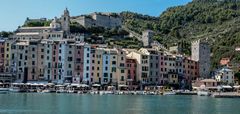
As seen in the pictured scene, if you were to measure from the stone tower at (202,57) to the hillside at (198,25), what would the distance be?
64.5 feet

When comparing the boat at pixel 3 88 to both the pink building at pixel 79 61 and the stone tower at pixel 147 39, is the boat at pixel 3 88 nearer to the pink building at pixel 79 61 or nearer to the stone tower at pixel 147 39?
the pink building at pixel 79 61

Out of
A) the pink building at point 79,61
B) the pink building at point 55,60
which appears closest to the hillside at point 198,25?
the pink building at point 79,61

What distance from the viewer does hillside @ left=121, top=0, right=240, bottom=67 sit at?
145 m

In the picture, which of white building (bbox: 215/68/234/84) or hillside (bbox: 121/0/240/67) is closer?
white building (bbox: 215/68/234/84)

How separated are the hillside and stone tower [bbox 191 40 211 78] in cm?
1966

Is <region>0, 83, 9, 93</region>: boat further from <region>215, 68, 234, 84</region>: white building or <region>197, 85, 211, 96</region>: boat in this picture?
<region>215, 68, 234, 84</region>: white building

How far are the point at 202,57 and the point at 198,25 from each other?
71556mm

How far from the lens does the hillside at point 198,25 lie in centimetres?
14475

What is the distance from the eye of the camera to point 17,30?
413 feet

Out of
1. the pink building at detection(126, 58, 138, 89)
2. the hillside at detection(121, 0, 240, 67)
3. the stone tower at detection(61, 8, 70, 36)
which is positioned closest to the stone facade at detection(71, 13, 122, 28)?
the hillside at detection(121, 0, 240, 67)

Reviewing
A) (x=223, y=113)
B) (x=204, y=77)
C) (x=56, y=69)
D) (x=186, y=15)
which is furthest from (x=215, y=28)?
(x=223, y=113)

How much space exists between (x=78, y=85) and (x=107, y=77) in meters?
8.77

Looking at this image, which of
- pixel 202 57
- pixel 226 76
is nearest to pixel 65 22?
pixel 202 57

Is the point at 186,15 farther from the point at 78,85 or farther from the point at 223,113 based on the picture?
the point at 223,113
